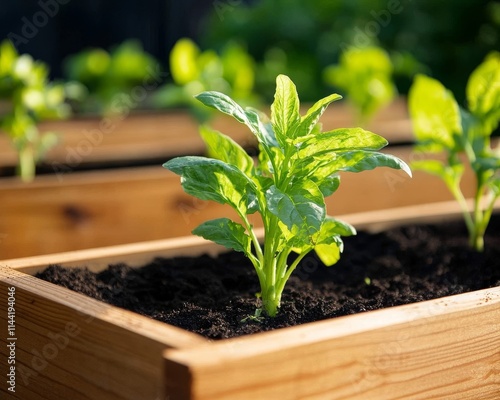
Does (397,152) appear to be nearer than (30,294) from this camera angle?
No

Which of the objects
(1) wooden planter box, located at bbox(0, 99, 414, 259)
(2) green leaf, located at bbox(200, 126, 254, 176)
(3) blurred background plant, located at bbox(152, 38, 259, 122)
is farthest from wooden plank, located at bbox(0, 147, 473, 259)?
(2) green leaf, located at bbox(200, 126, 254, 176)

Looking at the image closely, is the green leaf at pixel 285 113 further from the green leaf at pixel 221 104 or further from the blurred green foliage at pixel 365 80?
the blurred green foliage at pixel 365 80

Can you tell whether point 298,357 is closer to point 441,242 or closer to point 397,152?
point 441,242

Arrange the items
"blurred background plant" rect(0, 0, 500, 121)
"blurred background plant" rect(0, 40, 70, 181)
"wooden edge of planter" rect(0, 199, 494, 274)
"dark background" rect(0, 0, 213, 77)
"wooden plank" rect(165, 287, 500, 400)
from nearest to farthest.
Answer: "wooden plank" rect(165, 287, 500, 400)
"wooden edge of planter" rect(0, 199, 494, 274)
"blurred background plant" rect(0, 40, 70, 181)
"blurred background plant" rect(0, 0, 500, 121)
"dark background" rect(0, 0, 213, 77)

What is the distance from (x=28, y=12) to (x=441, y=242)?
4.22m

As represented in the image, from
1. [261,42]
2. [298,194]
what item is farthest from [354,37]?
[298,194]

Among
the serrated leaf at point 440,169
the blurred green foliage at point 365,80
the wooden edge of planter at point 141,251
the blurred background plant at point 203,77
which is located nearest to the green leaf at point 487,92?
the serrated leaf at point 440,169

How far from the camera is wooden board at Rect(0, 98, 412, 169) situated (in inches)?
124

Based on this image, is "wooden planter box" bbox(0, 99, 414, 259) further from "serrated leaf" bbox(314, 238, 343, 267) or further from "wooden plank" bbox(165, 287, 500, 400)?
"wooden plank" bbox(165, 287, 500, 400)

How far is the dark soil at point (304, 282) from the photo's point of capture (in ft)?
4.43

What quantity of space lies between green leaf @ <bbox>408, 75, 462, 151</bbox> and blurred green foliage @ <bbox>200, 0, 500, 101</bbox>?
2.64 metres

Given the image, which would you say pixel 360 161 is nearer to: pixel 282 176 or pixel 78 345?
pixel 282 176

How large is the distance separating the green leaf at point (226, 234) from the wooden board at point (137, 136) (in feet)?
5.87

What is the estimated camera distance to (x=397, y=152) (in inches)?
122
